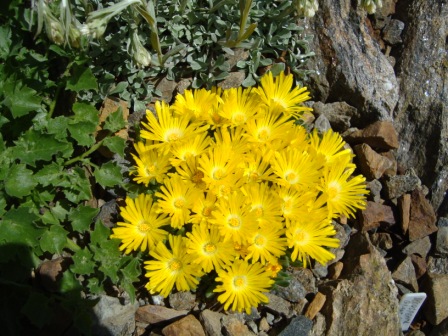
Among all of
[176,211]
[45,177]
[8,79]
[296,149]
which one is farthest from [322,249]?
[8,79]

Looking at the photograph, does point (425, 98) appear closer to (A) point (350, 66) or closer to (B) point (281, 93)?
(A) point (350, 66)

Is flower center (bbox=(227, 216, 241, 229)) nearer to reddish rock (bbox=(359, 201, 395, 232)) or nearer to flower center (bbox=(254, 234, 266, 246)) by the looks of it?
flower center (bbox=(254, 234, 266, 246))

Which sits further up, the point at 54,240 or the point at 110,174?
the point at 110,174

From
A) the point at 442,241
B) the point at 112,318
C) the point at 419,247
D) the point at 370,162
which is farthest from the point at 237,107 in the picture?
the point at 442,241

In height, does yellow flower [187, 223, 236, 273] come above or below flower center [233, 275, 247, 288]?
above

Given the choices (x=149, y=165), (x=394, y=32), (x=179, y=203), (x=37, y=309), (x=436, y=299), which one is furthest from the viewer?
(x=394, y=32)

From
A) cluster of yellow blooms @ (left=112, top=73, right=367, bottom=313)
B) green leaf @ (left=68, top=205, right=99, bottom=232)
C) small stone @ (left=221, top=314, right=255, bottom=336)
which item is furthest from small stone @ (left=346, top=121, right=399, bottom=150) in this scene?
green leaf @ (left=68, top=205, right=99, bottom=232)

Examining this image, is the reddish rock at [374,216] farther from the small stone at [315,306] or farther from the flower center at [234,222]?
the flower center at [234,222]
